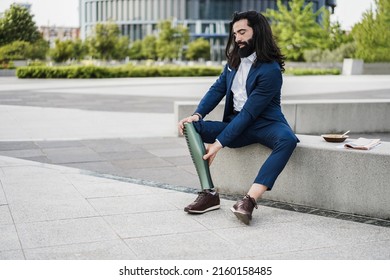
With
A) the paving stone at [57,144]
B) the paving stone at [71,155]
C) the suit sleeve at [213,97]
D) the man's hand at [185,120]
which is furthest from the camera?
the paving stone at [57,144]

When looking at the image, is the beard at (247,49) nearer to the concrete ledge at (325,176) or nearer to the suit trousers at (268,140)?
the suit trousers at (268,140)

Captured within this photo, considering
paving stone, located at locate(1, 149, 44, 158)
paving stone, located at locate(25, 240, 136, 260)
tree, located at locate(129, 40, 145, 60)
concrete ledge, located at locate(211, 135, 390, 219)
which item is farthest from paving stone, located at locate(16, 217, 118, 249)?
tree, located at locate(129, 40, 145, 60)

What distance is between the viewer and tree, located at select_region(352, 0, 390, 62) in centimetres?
4266

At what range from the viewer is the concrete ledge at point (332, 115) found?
11.3 metres

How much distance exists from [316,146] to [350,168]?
1.30 ft

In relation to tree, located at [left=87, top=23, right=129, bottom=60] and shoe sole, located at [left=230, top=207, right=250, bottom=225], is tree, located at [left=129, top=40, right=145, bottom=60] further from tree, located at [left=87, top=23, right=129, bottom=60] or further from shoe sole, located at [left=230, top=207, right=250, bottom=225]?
shoe sole, located at [left=230, top=207, right=250, bottom=225]

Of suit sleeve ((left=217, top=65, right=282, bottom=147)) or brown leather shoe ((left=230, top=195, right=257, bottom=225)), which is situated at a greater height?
suit sleeve ((left=217, top=65, right=282, bottom=147))

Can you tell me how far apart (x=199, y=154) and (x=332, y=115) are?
6.68 m

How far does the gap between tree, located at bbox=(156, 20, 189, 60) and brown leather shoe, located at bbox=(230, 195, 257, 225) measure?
6634 centimetres

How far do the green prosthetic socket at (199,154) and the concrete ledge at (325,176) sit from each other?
696mm

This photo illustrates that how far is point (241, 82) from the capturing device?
18.3ft

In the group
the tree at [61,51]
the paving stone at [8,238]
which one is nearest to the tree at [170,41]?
the tree at [61,51]

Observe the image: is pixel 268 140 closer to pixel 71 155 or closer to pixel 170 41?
pixel 71 155

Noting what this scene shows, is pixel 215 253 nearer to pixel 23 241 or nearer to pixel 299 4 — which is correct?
pixel 23 241
